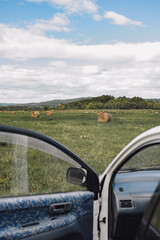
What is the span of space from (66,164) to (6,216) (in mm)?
602

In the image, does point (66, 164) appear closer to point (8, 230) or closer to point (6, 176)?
point (6, 176)

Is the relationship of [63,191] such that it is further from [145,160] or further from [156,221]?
[156,221]

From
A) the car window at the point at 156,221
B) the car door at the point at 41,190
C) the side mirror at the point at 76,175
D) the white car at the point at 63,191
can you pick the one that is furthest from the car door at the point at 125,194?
the car window at the point at 156,221

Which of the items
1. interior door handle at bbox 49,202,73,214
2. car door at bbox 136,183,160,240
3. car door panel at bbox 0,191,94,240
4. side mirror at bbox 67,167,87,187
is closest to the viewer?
car door at bbox 136,183,160,240

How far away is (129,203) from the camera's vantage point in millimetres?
2379

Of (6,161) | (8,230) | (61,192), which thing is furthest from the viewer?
(61,192)

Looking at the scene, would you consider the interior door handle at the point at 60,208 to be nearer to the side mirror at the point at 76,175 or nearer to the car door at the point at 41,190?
the car door at the point at 41,190

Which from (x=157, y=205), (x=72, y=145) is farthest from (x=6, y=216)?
(x=72, y=145)

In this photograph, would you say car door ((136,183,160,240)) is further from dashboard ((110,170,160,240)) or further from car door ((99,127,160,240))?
dashboard ((110,170,160,240))

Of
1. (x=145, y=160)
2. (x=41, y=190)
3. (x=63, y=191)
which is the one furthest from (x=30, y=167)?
(x=145, y=160)

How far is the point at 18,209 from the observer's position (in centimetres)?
197

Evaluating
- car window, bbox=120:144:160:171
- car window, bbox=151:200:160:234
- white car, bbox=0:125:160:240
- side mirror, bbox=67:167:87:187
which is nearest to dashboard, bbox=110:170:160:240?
white car, bbox=0:125:160:240

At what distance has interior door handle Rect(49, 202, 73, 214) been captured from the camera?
2084 mm

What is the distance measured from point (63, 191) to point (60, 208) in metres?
0.14
